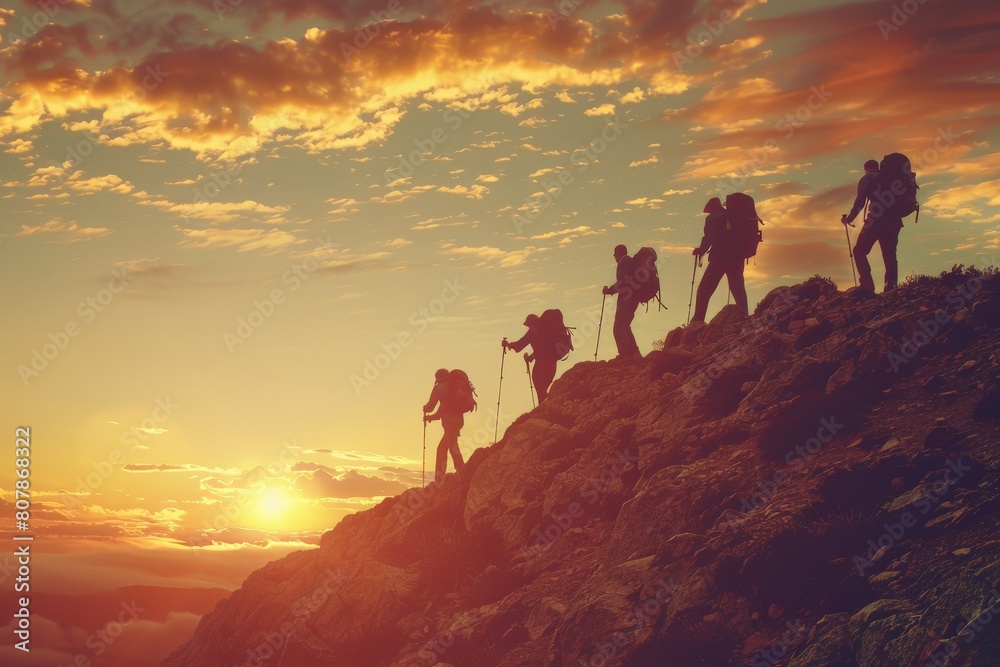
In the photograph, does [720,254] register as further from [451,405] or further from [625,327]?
[451,405]

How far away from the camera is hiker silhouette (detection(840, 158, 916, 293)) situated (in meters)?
18.9

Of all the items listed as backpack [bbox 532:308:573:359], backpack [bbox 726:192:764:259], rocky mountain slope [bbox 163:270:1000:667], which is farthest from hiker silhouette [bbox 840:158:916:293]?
backpack [bbox 532:308:573:359]

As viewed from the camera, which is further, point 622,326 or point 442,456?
point 442,456

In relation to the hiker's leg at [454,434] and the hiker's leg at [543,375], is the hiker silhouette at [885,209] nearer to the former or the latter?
the hiker's leg at [543,375]

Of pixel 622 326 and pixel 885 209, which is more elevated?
pixel 885 209

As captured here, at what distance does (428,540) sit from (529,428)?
13.0 feet

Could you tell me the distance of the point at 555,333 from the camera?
960 inches

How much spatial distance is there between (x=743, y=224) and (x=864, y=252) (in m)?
2.98

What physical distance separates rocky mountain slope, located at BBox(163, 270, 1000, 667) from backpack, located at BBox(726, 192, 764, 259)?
151 cm

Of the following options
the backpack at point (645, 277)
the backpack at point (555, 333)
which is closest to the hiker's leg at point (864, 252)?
the backpack at point (645, 277)

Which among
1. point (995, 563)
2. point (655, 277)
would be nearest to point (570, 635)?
point (995, 563)

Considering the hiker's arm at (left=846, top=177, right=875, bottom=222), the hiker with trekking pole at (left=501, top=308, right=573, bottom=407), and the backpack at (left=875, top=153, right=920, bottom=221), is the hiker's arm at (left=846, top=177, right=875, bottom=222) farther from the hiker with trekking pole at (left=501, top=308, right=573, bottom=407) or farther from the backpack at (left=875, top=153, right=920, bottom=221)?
the hiker with trekking pole at (left=501, top=308, right=573, bottom=407)

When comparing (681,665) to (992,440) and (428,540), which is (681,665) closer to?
(992,440)

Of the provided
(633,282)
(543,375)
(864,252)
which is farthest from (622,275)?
(864,252)
